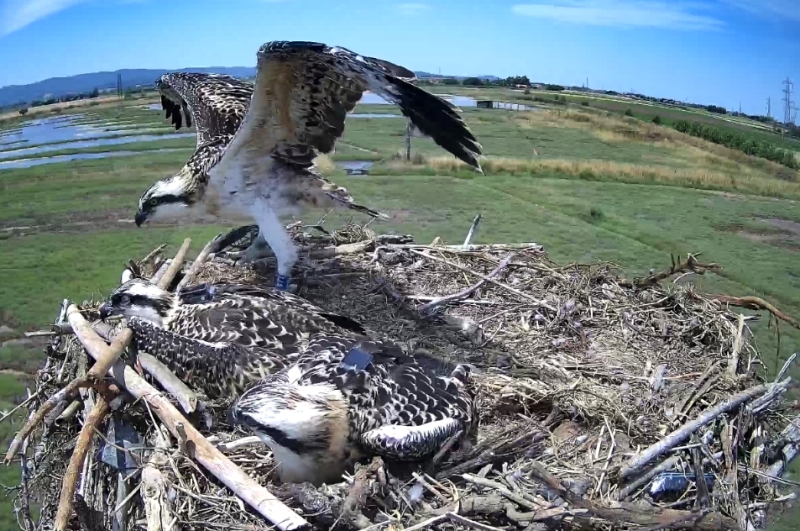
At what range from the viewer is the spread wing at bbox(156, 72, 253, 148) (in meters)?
6.09

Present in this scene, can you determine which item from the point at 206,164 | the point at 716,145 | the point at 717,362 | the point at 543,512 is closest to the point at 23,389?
the point at 206,164

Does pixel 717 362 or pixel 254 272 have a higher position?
pixel 254 272

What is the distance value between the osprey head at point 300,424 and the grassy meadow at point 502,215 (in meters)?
3.41

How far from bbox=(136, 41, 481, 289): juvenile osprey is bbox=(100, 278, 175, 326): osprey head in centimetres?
135

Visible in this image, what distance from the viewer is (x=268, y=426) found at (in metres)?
3.02

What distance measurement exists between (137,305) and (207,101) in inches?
109

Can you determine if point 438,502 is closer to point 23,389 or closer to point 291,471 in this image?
point 291,471

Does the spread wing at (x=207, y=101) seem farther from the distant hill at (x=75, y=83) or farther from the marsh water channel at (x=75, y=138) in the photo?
the distant hill at (x=75, y=83)

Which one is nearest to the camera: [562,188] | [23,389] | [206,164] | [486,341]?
[486,341]

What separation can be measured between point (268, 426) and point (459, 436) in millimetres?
1074

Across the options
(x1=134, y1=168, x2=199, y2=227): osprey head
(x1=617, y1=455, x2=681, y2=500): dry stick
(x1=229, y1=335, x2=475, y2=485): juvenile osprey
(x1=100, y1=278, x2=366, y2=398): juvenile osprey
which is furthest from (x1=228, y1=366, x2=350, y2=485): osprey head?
(x1=134, y1=168, x2=199, y2=227): osprey head

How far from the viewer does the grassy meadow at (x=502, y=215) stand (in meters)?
7.95

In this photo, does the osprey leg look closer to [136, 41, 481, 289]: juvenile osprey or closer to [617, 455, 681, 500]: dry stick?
[136, 41, 481, 289]: juvenile osprey

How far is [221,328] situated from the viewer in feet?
13.3
